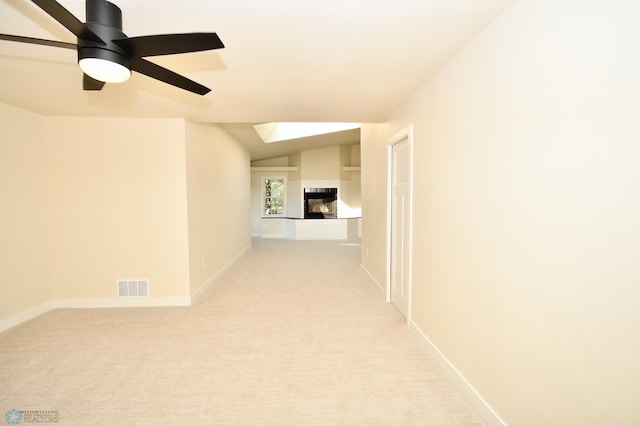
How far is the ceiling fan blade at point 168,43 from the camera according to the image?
4.02 feet

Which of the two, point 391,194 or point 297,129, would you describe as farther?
point 297,129

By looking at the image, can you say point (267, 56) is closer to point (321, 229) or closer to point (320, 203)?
point (321, 229)

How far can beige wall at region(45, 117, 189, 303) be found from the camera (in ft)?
11.7

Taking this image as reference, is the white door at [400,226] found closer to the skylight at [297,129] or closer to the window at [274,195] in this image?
the skylight at [297,129]

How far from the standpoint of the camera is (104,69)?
4.37 feet

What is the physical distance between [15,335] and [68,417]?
1808 millimetres

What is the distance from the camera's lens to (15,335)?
2.89 meters

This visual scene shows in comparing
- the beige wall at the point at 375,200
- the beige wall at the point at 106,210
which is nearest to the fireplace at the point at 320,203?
the beige wall at the point at 375,200

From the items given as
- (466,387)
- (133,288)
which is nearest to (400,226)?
(466,387)

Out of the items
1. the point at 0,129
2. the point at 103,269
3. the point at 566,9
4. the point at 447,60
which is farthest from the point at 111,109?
the point at 566,9

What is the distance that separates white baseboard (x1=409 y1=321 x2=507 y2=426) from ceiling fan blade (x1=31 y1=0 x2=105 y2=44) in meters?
2.69

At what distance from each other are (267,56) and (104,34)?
3.40 feet

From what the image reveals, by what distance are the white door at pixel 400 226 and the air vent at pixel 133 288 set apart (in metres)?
3.08

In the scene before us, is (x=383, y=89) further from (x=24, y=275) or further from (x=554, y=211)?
(x=24, y=275)
